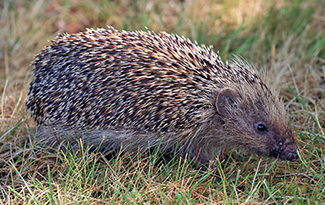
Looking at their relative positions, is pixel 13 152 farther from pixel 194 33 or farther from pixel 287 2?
pixel 287 2

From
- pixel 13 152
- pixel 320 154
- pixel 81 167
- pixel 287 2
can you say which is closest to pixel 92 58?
pixel 81 167

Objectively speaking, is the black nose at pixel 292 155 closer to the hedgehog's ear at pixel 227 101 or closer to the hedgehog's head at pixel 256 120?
the hedgehog's head at pixel 256 120

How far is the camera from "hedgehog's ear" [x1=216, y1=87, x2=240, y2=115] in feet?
15.4

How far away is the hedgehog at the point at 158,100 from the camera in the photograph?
186 inches

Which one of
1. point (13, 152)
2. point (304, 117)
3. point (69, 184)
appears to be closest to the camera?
point (69, 184)

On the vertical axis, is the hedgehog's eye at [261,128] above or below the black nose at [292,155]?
above

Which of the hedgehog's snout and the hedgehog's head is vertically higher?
the hedgehog's head

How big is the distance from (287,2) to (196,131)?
13.7 ft

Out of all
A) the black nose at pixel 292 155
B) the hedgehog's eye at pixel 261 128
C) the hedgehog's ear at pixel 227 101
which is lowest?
the black nose at pixel 292 155

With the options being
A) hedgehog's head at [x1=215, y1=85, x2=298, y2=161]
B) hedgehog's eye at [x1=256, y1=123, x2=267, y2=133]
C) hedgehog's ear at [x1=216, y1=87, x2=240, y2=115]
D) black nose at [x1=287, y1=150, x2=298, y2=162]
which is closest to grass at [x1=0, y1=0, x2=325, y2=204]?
black nose at [x1=287, y1=150, x2=298, y2=162]

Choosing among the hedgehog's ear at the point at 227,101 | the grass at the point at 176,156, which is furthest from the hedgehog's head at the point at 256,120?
the grass at the point at 176,156

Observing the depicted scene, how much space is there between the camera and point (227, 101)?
4758 mm

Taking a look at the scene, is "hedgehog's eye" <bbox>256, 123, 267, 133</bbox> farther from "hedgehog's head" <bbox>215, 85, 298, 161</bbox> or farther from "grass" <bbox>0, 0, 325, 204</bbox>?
"grass" <bbox>0, 0, 325, 204</bbox>

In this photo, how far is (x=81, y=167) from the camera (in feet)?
15.8
